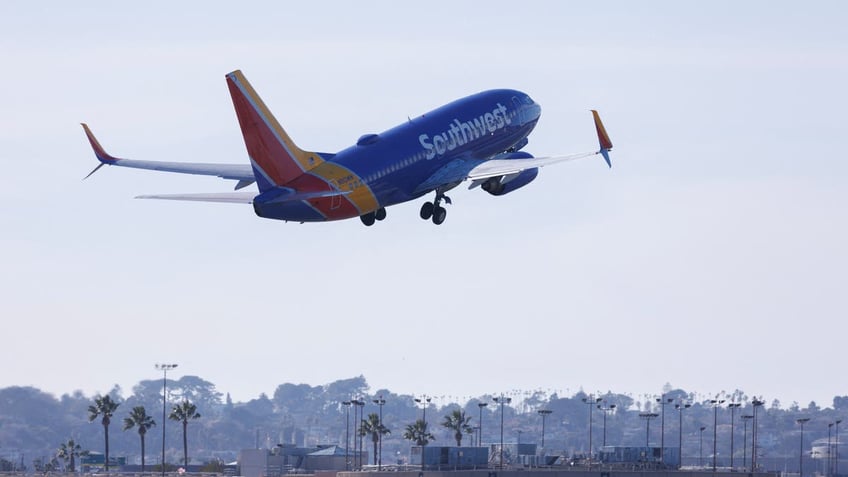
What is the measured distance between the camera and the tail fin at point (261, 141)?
103 metres

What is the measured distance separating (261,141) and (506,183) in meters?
24.0

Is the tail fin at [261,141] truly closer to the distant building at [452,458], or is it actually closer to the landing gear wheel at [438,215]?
the landing gear wheel at [438,215]

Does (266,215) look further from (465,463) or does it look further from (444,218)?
(465,463)

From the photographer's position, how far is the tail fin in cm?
10338

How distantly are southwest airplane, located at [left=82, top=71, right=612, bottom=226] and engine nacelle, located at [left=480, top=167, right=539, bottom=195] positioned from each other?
0.07m

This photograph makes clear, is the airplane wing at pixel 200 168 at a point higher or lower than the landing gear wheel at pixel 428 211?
higher

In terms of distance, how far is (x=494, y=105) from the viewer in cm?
12688

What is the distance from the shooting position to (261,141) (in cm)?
10388

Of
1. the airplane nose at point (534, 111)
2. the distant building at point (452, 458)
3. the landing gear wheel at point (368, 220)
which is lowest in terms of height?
the distant building at point (452, 458)

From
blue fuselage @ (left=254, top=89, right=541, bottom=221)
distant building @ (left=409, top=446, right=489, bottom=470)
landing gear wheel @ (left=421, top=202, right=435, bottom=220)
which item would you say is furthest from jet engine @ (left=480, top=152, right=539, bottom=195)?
distant building @ (left=409, top=446, right=489, bottom=470)

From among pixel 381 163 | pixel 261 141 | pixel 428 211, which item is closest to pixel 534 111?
pixel 428 211

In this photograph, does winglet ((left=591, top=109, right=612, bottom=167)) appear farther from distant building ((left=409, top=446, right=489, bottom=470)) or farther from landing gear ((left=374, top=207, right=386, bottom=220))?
distant building ((left=409, top=446, right=489, bottom=470))

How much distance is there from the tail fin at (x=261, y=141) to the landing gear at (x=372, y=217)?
36.0ft

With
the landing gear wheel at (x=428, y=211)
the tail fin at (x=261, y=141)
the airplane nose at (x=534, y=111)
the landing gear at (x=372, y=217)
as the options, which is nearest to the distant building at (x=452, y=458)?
the airplane nose at (x=534, y=111)
